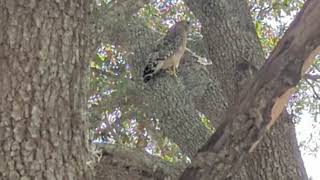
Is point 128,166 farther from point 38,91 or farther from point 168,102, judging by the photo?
point 38,91

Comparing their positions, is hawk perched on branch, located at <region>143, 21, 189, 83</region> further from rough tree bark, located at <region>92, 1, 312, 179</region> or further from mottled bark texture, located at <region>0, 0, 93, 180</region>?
mottled bark texture, located at <region>0, 0, 93, 180</region>

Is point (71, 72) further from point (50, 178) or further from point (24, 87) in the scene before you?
point (50, 178)

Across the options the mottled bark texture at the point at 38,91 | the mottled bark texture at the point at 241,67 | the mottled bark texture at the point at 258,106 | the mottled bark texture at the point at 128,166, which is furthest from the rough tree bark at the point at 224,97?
the mottled bark texture at the point at 38,91

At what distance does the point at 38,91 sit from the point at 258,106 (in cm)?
82

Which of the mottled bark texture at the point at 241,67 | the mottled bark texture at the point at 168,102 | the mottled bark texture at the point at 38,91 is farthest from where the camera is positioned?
the mottled bark texture at the point at 168,102

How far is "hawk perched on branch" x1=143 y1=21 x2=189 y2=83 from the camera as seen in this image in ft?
16.9

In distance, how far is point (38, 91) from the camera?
6.68 ft

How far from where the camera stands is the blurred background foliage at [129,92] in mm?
5242

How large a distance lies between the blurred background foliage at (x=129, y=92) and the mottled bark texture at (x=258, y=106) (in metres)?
2.37

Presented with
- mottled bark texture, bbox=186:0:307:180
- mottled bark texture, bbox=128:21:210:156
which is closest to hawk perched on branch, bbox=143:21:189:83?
mottled bark texture, bbox=128:21:210:156

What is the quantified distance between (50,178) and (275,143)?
1998 mm

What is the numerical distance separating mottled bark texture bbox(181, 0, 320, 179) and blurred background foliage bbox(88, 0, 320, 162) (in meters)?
2.37

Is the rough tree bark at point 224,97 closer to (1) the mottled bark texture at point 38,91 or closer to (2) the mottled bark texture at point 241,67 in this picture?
(2) the mottled bark texture at point 241,67

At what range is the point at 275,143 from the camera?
379 cm
